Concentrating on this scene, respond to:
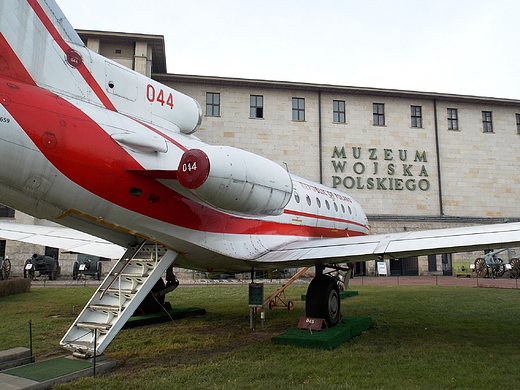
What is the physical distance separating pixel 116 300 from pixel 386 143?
30141 mm

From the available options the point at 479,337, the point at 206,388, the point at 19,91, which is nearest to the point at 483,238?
the point at 479,337

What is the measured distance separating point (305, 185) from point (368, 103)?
78.4 feet

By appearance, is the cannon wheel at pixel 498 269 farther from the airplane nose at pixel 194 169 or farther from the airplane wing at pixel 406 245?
the airplane nose at pixel 194 169

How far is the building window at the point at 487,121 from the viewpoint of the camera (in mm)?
35719

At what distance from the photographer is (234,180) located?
6398 mm

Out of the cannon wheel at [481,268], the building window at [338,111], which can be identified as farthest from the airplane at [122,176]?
the building window at [338,111]

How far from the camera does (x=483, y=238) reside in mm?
7289

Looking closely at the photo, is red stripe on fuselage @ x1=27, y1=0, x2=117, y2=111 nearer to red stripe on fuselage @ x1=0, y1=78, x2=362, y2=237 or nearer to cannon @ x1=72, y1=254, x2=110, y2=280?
red stripe on fuselage @ x1=0, y1=78, x2=362, y2=237

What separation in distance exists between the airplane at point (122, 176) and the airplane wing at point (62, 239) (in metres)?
2.76

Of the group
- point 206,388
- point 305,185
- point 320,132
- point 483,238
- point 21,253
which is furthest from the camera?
point 320,132

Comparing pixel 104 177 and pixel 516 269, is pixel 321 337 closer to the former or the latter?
pixel 104 177

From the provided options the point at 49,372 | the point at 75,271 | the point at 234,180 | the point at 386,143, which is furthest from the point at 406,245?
the point at 386,143

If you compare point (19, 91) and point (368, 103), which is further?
point (368, 103)

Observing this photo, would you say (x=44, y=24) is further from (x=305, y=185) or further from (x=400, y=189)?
(x=400, y=189)
